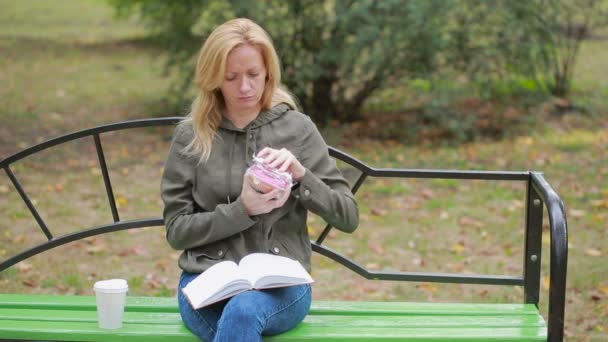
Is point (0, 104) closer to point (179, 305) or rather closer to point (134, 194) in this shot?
point (134, 194)

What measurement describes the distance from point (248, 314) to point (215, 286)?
5.7 inches

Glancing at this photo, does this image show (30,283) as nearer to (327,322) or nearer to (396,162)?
(327,322)

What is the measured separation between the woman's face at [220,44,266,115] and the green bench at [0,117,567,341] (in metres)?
0.52

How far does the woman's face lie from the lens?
290cm

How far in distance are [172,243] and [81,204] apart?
3.64 metres

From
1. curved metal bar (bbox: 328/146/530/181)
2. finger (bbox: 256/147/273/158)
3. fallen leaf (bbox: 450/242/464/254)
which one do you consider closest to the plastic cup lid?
finger (bbox: 256/147/273/158)

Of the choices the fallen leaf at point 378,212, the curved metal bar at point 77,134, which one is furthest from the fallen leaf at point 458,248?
the curved metal bar at point 77,134

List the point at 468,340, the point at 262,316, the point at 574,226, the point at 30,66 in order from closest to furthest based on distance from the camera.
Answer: the point at 262,316
the point at 468,340
the point at 574,226
the point at 30,66

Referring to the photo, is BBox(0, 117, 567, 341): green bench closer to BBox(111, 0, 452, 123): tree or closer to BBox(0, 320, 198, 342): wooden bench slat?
BBox(0, 320, 198, 342): wooden bench slat

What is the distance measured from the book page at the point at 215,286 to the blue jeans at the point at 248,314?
A: 30 mm

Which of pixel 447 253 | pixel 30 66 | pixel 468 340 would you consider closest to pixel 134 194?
pixel 447 253

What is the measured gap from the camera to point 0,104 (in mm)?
9469

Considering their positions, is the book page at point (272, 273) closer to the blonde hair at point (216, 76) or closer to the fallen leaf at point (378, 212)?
the blonde hair at point (216, 76)

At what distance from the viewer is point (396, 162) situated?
24.3 ft
